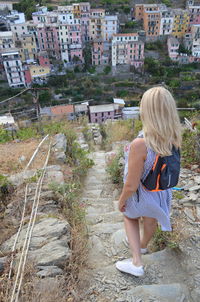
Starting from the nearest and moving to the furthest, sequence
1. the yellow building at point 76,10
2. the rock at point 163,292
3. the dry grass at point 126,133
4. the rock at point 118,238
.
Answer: the rock at point 163,292 → the rock at point 118,238 → the dry grass at point 126,133 → the yellow building at point 76,10

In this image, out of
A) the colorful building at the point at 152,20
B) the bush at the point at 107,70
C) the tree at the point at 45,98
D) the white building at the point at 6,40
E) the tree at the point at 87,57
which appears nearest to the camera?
the tree at the point at 45,98

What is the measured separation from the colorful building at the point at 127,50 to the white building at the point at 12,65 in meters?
10.1

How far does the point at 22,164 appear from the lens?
3.56m

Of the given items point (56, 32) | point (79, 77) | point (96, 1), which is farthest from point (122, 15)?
point (79, 77)

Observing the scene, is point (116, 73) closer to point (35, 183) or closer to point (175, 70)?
point (175, 70)

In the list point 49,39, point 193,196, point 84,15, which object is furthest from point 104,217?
point 84,15

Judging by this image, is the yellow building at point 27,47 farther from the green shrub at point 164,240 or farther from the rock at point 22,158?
the green shrub at point 164,240

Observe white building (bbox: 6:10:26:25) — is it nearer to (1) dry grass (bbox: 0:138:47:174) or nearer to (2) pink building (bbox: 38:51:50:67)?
(2) pink building (bbox: 38:51:50:67)

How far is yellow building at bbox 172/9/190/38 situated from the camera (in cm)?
2688

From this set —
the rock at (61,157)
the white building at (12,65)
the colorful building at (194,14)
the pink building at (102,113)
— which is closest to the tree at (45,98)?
the white building at (12,65)

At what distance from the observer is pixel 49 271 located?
1.67 m

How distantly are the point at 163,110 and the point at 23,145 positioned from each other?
3695 millimetres

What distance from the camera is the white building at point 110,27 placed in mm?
25453

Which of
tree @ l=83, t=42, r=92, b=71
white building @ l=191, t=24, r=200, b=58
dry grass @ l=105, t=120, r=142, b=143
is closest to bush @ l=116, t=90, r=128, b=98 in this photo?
tree @ l=83, t=42, r=92, b=71
